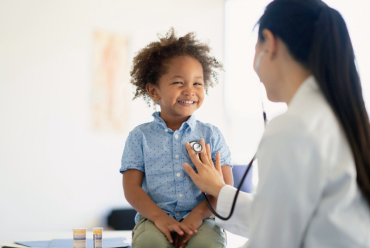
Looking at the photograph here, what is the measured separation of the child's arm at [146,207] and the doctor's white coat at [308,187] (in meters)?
0.64

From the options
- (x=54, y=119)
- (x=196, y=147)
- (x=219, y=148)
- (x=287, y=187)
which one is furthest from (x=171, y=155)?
(x=54, y=119)

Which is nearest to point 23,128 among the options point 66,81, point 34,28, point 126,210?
point 66,81

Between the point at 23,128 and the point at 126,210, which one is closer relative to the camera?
the point at 23,128

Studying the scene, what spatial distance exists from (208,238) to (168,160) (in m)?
0.38

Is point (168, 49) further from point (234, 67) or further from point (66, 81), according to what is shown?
point (234, 67)

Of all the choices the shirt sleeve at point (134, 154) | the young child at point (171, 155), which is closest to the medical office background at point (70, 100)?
the young child at point (171, 155)

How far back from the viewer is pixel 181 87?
1.68 meters

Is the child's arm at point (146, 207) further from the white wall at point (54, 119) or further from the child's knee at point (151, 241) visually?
the white wall at point (54, 119)

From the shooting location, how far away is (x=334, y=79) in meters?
0.87

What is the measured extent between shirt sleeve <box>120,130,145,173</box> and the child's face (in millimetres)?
181

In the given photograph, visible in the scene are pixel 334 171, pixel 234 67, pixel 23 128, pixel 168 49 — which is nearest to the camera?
pixel 334 171

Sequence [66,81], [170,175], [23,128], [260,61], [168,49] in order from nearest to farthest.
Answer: [260,61]
[170,175]
[168,49]
[23,128]
[66,81]

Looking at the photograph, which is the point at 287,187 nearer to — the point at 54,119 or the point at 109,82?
the point at 54,119

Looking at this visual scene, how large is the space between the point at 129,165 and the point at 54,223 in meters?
2.51
